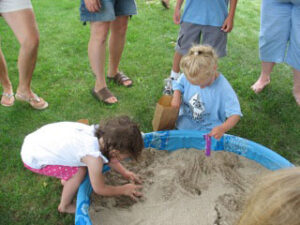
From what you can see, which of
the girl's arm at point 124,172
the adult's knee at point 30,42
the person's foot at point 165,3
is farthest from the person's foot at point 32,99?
the person's foot at point 165,3

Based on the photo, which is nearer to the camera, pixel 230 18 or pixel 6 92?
pixel 230 18

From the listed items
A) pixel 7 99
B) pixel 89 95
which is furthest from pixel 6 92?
pixel 89 95

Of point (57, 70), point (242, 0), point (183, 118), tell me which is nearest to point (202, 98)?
point (183, 118)

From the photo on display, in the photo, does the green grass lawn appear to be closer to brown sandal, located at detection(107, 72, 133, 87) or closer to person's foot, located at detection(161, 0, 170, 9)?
brown sandal, located at detection(107, 72, 133, 87)

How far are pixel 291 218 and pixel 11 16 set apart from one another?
2303 mm

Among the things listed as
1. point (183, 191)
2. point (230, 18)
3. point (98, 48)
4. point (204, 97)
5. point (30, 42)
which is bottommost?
point (183, 191)

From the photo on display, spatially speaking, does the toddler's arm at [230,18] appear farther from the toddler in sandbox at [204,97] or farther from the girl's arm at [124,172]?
the girl's arm at [124,172]

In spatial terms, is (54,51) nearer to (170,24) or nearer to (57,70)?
(57,70)

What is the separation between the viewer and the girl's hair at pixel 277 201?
28.2 inches

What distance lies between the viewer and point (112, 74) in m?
3.14

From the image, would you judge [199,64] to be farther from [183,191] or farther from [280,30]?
[280,30]

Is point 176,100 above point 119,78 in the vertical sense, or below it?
above

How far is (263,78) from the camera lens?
3088mm

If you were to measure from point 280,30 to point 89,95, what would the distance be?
1800 millimetres
